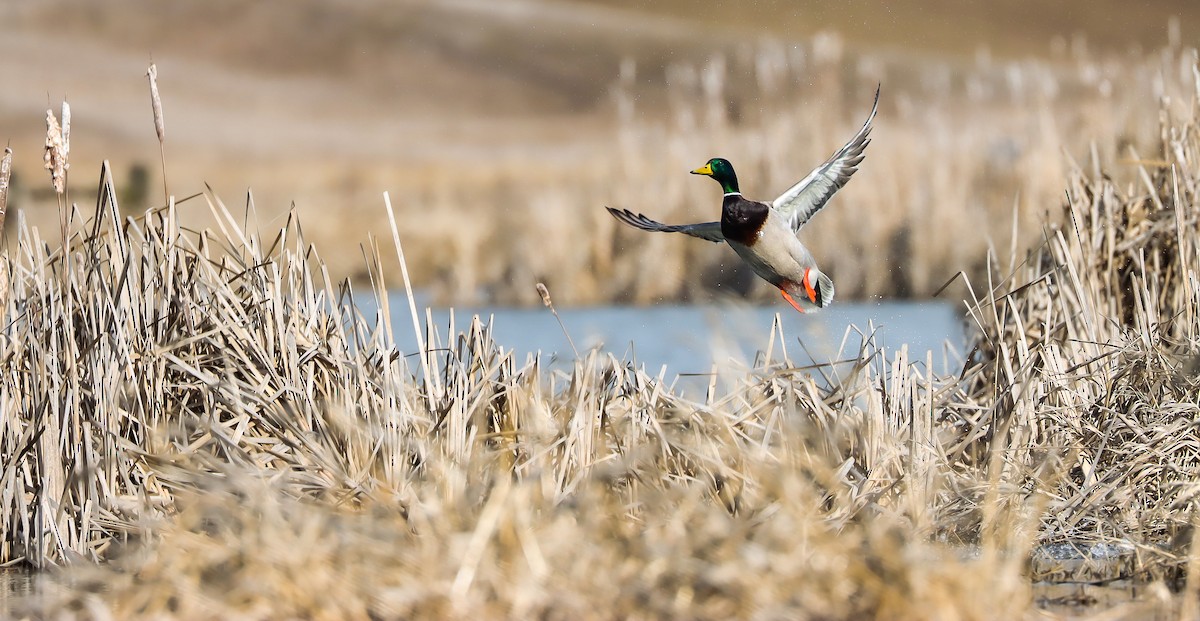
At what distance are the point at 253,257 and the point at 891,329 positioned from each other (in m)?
8.83

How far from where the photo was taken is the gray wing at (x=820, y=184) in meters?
5.99

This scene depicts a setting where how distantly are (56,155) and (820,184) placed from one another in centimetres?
330

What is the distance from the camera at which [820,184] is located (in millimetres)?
6289

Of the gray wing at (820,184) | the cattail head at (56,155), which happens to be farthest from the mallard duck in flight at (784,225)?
the cattail head at (56,155)

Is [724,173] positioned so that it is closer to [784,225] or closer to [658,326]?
[784,225]

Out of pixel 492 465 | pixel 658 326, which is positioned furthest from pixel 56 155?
pixel 658 326

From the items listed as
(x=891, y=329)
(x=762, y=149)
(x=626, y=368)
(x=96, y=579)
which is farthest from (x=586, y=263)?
(x=96, y=579)

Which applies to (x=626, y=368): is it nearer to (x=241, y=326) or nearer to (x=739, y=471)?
(x=739, y=471)

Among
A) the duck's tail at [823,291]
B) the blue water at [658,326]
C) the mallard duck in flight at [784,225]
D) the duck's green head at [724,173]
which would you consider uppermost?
the duck's green head at [724,173]

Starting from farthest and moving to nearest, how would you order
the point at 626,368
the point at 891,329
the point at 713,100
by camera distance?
1. the point at 713,100
2. the point at 891,329
3. the point at 626,368

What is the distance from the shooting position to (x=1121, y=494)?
4.48 m

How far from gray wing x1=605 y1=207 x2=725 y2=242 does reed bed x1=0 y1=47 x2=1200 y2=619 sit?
80 centimetres

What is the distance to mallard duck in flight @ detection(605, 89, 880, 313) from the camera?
6000 millimetres

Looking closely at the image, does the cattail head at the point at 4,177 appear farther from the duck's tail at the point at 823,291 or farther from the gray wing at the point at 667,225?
the duck's tail at the point at 823,291
